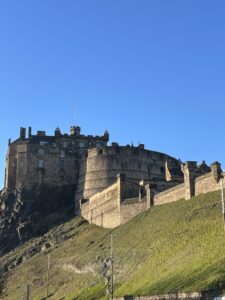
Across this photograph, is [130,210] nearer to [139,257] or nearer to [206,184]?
[206,184]

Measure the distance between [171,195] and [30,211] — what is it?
125 feet

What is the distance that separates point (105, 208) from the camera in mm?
78438

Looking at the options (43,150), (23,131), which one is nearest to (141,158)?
(43,150)

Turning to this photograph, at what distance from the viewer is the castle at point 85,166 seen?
280ft

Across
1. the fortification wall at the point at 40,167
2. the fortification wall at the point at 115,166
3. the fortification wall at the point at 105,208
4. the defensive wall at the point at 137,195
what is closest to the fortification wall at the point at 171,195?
the defensive wall at the point at 137,195

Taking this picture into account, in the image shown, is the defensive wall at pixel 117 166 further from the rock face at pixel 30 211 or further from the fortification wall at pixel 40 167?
the fortification wall at pixel 40 167

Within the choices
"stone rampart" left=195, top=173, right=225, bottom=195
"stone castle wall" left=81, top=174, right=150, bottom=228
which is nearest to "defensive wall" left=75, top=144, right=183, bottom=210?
"stone castle wall" left=81, top=174, right=150, bottom=228

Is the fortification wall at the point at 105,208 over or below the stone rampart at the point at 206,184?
over

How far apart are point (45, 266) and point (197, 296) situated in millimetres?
37299

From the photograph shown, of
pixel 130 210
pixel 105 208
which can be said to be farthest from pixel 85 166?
pixel 130 210

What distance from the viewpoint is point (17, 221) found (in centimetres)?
9450

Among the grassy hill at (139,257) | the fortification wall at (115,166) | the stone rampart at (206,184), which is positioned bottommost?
the grassy hill at (139,257)

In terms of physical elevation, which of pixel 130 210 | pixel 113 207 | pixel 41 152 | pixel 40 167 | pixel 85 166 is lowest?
pixel 130 210

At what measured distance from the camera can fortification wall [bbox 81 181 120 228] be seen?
74.6m
